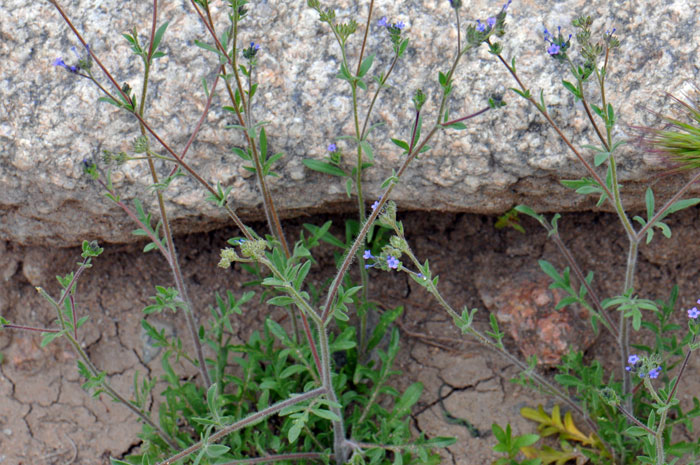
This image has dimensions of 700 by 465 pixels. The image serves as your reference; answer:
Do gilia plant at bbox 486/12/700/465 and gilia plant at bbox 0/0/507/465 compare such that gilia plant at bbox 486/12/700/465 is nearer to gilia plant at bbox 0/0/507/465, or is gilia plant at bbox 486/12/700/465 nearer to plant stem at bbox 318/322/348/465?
gilia plant at bbox 0/0/507/465

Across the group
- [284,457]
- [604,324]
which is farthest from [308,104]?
[604,324]

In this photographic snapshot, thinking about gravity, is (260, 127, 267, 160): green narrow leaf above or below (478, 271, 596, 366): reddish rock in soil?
above

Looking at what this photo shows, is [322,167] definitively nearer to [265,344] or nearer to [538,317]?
[265,344]

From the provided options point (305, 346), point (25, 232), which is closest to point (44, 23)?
point (25, 232)

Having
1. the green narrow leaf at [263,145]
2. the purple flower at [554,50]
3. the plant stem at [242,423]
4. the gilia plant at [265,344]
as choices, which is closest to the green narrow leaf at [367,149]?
the gilia plant at [265,344]

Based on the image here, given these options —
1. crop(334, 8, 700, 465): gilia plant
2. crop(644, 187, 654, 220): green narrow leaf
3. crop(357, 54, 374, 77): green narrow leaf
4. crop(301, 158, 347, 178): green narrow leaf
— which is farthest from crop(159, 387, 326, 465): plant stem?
crop(644, 187, 654, 220): green narrow leaf

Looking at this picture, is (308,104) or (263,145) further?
(308,104)
